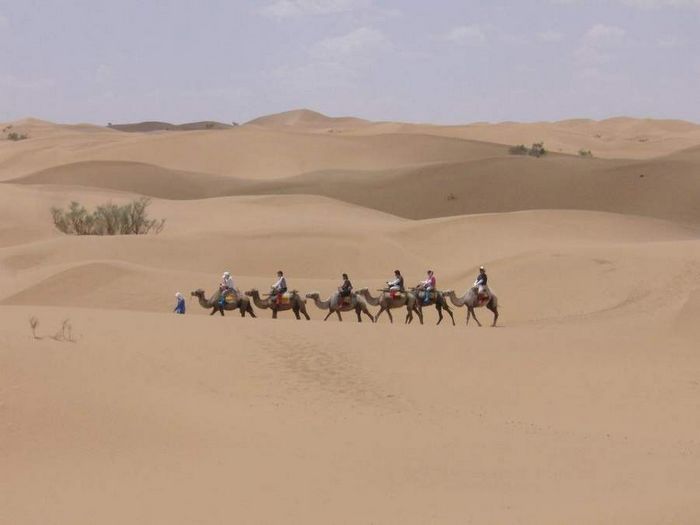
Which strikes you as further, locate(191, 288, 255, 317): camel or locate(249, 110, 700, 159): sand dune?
locate(249, 110, 700, 159): sand dune

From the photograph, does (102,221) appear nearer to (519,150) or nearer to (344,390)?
(344,390)

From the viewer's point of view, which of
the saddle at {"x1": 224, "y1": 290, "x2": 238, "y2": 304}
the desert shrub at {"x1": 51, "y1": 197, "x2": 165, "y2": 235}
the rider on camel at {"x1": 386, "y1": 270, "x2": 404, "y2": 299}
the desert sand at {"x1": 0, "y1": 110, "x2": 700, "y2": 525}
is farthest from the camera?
the desert shrub at {"x1": 51, "y1": 197, "x2": 165, "y2": 235}

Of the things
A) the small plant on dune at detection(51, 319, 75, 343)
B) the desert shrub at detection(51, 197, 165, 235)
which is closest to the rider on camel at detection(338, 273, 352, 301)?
the small plant on dune at detection(51, 319, 75, 343)

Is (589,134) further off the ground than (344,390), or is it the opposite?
(589,134)

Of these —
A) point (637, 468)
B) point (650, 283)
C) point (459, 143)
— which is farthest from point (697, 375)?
point (459, 143)

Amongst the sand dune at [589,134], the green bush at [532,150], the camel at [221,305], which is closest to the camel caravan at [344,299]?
the camel at [221,305]

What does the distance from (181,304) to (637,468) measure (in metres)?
12.3

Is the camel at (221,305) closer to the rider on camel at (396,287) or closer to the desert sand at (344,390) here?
the desert sand at (344,390)

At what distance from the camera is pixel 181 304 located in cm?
2170

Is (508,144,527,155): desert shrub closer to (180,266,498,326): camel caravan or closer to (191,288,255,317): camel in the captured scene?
(180,266,498,326): camel caravan

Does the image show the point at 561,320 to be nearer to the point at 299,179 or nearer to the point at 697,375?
the point at 697,375

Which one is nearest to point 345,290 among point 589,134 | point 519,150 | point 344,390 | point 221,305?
point 221,305

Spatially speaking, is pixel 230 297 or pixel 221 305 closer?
pixel 221 305

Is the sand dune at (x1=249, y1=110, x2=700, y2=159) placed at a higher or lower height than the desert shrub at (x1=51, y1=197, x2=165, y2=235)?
higher
